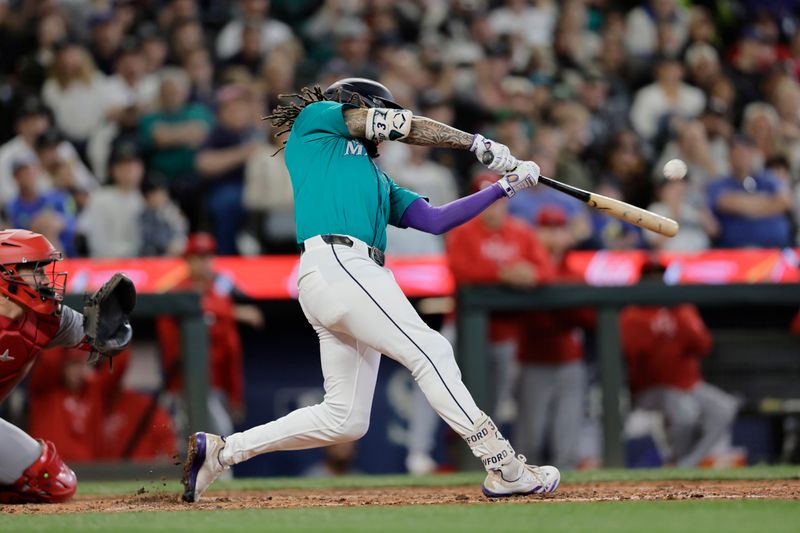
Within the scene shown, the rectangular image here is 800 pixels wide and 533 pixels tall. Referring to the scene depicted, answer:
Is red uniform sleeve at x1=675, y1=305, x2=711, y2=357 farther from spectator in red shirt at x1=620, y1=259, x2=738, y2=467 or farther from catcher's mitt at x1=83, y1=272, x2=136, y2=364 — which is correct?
catcher's mitt at x1=83, y1=272, x2=136, y2=364

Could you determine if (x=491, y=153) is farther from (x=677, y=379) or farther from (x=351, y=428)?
(x=677, y=379)

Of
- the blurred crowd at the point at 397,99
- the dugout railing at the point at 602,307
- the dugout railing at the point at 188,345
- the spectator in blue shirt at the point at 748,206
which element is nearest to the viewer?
the dugout railing at the point at 188,345

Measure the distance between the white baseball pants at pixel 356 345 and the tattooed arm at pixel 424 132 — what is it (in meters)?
0.50

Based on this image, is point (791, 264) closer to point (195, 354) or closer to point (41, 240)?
point (195, 354)

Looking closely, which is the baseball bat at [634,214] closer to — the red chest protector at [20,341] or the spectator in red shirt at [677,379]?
the red chest protector at [20,341]

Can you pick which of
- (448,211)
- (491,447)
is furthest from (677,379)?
(491,447)

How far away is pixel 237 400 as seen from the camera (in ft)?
31.4

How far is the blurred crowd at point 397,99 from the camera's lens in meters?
10.3

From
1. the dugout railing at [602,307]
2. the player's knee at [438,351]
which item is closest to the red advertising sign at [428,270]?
the dugout railing at [602,307]

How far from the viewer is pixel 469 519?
16.6 ft

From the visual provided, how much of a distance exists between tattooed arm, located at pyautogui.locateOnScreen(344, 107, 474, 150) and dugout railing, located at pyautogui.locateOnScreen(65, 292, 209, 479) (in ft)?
11.4

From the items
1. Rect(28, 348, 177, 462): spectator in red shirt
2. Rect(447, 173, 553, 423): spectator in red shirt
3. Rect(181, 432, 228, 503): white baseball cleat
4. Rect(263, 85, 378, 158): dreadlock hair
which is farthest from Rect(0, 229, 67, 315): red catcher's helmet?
Rect(447, 173, 553, 423): spectator in red shirt

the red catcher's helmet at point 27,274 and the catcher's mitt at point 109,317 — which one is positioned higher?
the red catcher's helmet at point 27,274

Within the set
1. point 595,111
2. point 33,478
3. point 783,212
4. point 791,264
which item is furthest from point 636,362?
point 33,478
